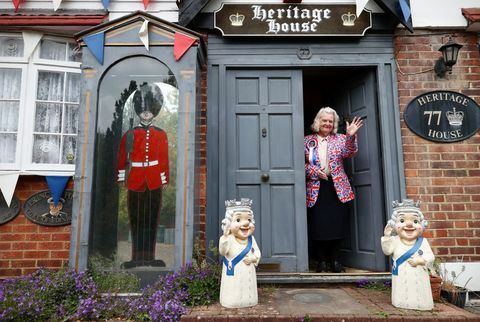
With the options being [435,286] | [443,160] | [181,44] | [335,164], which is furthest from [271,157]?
[435,286]

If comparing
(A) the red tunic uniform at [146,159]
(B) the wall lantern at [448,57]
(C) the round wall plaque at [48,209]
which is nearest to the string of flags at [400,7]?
(B) the wall lantern at [448,57]

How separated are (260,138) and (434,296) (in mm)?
2511

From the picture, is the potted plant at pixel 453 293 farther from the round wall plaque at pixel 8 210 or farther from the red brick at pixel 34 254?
the round wall plaque at pixel 8 210

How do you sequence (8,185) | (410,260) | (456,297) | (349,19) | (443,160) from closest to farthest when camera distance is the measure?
(410,260)
(456,297)
(8,185)
(443,160)
(349,19)

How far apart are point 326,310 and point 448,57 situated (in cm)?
333

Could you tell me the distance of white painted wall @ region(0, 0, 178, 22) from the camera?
4.70 meters

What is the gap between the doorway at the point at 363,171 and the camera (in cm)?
453

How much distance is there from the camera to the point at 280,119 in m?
4.63

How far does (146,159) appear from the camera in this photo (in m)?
3.95

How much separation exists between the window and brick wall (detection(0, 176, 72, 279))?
0.59 metres

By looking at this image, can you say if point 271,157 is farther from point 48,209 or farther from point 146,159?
point 48,209

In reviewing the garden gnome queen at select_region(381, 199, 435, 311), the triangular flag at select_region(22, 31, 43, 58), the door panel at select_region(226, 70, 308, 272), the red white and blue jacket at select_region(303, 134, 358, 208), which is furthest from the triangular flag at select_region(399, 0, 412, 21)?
the triangular flag at select_region(22, 31, 43, 58)

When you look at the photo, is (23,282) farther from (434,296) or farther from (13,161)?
(434,296)

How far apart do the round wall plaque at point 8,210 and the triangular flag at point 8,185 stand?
0.07m
